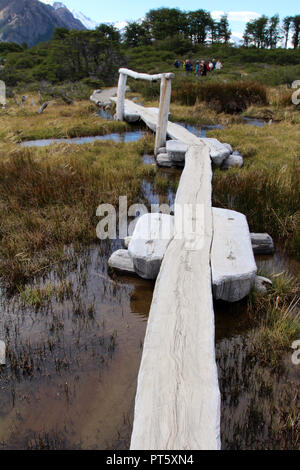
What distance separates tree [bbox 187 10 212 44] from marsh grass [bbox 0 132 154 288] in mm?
51593

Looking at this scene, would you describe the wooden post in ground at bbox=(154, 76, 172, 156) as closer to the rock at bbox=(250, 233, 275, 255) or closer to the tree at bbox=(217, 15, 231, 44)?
the rock at bbox=(250, 233, 275, 255)

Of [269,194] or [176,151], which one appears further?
[176,151]

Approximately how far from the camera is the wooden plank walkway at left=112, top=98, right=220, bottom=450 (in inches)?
64.7

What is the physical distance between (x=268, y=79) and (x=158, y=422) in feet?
66.2

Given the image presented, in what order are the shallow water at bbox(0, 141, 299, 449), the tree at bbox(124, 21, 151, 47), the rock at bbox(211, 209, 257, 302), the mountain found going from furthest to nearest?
the mountain → the tree at bbox(124, 21, 151, 47) → the rock at bbox(211, 209, 257, 302) → the shallow water at bbox(0, 141, 299, 449)

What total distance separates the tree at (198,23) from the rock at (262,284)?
55017 mm

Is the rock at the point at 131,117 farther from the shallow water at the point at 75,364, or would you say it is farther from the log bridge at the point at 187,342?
the shallow water at the point at 75,364

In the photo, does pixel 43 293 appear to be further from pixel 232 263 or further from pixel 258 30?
pixel 258 30

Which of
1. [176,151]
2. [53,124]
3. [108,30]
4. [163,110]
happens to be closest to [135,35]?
[108,30]

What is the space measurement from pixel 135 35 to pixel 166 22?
5587 millimetres

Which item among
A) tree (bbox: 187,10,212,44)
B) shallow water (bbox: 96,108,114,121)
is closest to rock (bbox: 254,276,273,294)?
shallow water (bbox: 96,108,114,121)

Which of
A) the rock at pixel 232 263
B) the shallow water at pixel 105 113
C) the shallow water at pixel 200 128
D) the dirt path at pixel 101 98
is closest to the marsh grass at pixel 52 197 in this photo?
the rock at pixel 232 263

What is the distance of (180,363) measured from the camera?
80.0 inches

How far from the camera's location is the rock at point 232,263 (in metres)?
2.91
